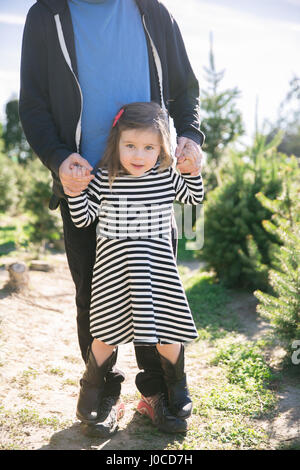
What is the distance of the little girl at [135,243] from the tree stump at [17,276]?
281 centimetres

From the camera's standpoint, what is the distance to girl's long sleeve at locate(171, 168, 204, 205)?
7.13ft

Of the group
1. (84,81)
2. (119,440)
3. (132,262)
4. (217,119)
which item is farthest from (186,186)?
(217,119)

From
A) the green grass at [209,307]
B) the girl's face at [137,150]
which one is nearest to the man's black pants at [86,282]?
the girl's face at [137,150]

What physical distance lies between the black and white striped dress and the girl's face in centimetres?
6

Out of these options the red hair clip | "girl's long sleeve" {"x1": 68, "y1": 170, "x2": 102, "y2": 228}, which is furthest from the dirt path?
the red hair clip

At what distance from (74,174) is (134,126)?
0.35 meters

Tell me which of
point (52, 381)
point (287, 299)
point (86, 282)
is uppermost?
point (86, 282)

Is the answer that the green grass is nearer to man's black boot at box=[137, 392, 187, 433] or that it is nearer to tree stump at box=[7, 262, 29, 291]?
man's black boot at box=[137, 392, 187, 433]

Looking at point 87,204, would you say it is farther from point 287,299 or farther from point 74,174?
point 287,299

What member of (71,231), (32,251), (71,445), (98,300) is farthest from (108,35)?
(32,251)

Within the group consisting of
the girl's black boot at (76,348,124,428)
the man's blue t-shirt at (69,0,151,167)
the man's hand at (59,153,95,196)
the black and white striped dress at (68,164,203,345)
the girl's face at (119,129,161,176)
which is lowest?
the girl's black boot at (76,348,124,428)

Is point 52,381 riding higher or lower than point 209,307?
higher

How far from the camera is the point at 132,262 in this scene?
206 centimetres

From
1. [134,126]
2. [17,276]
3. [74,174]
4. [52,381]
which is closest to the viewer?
[74,174]
